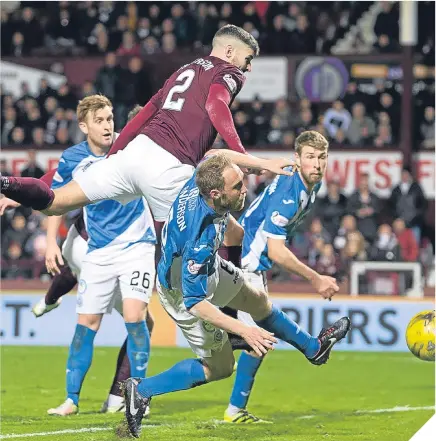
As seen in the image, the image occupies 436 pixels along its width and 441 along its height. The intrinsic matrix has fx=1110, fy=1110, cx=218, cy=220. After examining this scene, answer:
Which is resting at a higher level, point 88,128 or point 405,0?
point 405,0

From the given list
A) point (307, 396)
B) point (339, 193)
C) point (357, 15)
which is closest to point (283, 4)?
point (357, 15)

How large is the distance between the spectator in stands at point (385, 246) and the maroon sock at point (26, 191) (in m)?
9.45

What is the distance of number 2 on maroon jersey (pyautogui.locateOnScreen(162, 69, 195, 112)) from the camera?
7758mm

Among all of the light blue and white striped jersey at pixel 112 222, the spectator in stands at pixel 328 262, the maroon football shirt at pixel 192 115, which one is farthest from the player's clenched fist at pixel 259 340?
the spectator in stands at pixel 328 262

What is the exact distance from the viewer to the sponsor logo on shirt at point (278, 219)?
8.36m

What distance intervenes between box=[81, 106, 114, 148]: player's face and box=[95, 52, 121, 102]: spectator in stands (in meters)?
10.9

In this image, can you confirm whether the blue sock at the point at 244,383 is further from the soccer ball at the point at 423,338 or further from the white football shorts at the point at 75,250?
the white football shorts at the point at 75,250

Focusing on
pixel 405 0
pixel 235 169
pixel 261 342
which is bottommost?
pixel 261 342

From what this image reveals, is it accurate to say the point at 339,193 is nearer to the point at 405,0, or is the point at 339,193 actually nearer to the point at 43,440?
the point at 405,0

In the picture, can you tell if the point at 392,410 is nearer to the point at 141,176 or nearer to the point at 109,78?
the point at 141,176

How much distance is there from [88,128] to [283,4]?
13.2 metres

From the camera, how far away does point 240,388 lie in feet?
27.8

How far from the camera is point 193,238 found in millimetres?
6781

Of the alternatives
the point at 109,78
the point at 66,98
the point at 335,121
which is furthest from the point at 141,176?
the point at 66,98
